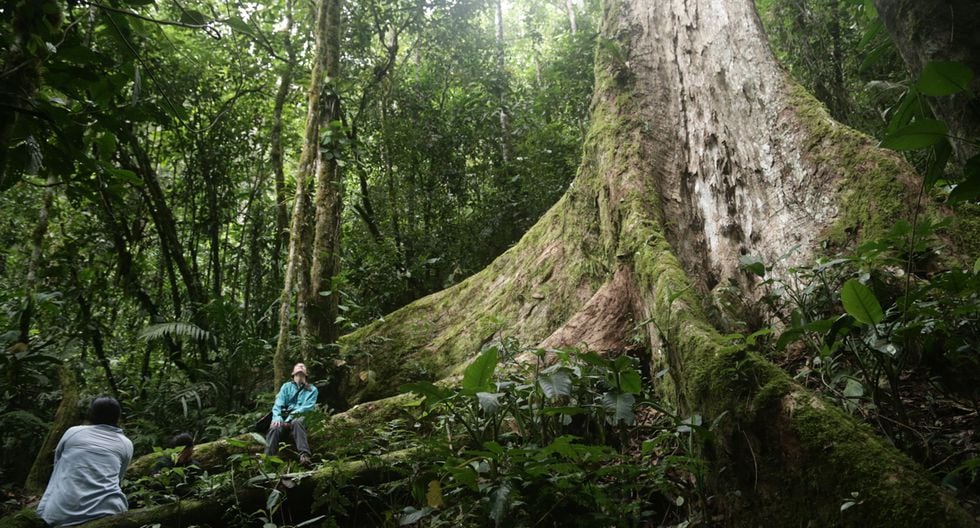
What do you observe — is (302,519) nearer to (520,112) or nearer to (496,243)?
(496,243)

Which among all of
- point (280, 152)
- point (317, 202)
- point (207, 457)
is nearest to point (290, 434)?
point (207, 457)

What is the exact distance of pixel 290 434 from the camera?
19.1 ft

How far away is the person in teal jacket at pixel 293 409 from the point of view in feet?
16.7

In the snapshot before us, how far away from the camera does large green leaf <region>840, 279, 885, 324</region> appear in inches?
85.4

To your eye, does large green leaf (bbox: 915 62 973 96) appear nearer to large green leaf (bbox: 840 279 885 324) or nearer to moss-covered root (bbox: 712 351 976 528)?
large green leaf (bbox: 840 279 885 324)

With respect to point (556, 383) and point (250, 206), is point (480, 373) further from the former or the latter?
point (250, 206)

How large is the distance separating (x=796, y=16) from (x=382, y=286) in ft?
24.1

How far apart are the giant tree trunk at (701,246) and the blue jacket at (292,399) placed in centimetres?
80

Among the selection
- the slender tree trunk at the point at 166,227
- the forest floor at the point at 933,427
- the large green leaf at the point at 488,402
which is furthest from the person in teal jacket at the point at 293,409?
the forest floor at the point at 933,427

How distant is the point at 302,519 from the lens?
386 cm

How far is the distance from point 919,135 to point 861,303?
2.75 feet

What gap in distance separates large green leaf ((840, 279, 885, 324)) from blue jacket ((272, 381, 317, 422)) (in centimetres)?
483

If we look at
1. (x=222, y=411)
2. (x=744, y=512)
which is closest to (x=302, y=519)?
(x=744, y=512)

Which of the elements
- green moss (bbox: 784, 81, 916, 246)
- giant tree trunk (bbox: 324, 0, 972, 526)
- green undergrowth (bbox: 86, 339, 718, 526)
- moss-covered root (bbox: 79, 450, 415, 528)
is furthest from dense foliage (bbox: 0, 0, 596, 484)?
green moss (bbox: 784, 81, 916, 246)
